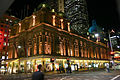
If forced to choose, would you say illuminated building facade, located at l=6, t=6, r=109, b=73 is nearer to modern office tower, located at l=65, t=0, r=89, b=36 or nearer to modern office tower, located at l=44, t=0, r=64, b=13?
modern office tower, located at l=44, t=0, r=64, b=13

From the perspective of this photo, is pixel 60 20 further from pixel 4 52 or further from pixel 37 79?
pixel 4 52

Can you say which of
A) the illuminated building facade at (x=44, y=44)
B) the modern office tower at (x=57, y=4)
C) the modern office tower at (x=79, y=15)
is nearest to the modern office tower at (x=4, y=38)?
the illuminated building facade at (x=44, y=44)

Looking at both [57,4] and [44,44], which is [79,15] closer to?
[57,4]

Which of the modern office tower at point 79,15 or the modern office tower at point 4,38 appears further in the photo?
the modern office tower at point 79,15

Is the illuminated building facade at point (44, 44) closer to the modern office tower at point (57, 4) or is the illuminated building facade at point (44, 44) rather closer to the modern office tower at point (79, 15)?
the modern office tower at point (57, 4)

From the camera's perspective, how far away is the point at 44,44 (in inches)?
1309

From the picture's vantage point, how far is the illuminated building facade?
33438 millimetres

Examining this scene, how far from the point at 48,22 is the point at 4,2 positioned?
33443 mm

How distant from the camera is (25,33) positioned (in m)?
40.6

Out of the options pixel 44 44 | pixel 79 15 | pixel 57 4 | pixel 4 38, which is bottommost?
pixel 44 44

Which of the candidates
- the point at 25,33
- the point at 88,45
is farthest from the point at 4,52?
the point at 88,45

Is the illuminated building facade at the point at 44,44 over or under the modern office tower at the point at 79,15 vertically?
under

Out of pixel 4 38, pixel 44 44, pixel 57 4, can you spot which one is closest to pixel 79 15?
pixel 57 4

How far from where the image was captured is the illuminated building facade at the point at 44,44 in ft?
110
